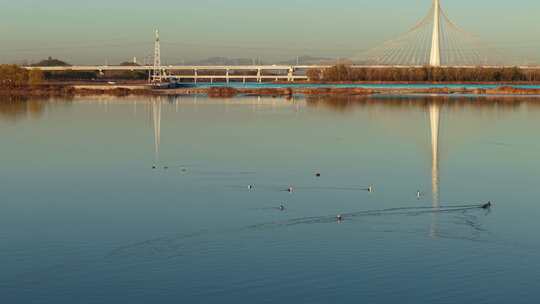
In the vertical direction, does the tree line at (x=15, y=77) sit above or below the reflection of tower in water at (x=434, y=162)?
above

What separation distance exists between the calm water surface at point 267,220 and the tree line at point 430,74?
46246mm

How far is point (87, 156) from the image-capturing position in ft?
45.0

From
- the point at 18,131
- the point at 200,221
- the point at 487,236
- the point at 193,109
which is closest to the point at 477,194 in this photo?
the point at 487,236

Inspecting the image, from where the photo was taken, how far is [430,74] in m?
62.0

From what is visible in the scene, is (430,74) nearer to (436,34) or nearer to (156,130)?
(436,34)

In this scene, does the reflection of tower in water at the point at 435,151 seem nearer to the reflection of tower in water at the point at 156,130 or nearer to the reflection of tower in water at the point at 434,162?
the reflection of tower in water at the point at 434,162

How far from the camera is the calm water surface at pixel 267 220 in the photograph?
6051 mm

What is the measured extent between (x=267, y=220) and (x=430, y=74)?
55.5 metres

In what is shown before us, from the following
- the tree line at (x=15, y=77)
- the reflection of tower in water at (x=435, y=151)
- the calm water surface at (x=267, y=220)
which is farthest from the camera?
the tree line at (x=15, y=77)

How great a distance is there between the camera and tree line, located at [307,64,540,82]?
6228 cm

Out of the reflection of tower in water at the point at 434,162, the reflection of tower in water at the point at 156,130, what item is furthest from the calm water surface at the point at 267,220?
the reflection of tower in water at the point at 156,130

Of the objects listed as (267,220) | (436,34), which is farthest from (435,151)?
(436,34)

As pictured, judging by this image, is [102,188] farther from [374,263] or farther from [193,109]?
[193,109]

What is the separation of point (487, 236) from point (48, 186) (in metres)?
5.62
